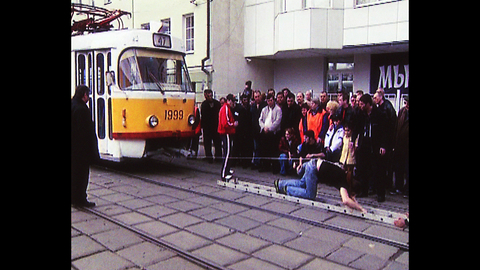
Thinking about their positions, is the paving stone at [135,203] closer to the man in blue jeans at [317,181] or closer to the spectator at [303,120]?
the man in blue jeans at [317,181]

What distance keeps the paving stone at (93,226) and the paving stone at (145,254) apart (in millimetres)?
899

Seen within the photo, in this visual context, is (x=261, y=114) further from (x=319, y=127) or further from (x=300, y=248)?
(x=300, y=248)

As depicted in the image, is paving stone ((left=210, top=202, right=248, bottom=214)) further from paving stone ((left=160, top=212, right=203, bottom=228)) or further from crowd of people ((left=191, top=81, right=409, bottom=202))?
crowd of people ((left=191, top=81, right=409, bottom=202))

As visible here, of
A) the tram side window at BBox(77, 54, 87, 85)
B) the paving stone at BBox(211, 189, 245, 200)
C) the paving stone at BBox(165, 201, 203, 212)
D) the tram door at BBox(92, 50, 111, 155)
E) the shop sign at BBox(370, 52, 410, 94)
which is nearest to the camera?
the paving stone at BBox(165, 201, 203, 212)

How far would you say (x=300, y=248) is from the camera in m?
5.25

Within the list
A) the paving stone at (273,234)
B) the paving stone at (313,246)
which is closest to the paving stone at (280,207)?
the paving stone at (273,234)

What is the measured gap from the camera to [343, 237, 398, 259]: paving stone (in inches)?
200

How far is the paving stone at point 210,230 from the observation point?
5746 millimetres

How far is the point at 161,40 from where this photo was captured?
1018cm

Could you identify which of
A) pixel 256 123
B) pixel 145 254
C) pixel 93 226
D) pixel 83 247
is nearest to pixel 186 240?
pixel 145 254

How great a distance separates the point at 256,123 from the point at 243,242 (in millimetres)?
5668

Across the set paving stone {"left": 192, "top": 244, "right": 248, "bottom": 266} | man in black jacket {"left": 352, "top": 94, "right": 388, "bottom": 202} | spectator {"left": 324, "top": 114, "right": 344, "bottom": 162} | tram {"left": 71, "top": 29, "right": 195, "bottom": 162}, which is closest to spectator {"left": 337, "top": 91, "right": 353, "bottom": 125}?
spectator {"left": 324, "top": 114, "right": 344, "bottom": 162}

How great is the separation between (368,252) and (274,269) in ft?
4.09

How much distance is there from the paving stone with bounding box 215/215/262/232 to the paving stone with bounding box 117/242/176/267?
1250 mm
